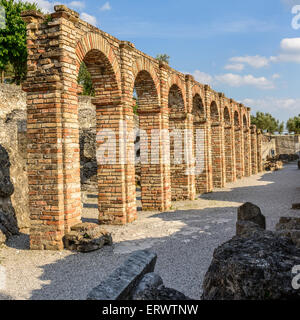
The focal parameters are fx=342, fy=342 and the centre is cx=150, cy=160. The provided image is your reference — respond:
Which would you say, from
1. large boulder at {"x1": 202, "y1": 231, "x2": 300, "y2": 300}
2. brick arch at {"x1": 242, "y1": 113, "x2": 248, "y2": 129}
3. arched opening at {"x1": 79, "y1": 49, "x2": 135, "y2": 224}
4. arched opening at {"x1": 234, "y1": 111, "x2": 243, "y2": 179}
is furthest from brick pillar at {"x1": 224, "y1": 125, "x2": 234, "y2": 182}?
large boulder at {"x1": 202, "y1": 231, "x2": 300, "y2": 300}

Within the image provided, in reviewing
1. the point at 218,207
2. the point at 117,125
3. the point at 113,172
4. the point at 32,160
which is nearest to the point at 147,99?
the point at 117,125

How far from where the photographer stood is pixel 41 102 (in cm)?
628

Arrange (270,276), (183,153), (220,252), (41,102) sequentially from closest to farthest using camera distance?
(270,276) < (220,252) < (41,102) < (183,153)

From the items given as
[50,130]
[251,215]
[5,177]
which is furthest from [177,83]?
[5,177]

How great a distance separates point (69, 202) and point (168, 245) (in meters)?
2.01

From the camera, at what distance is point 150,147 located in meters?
10.5

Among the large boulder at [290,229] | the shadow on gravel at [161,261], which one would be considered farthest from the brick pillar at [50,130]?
the large boulder at [290,229]

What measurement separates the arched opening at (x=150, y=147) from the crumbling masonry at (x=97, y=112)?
30 millimetres

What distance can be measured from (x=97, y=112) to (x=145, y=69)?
2072 millimetres

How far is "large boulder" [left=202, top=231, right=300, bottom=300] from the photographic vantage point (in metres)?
2.55

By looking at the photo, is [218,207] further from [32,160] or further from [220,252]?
[220,252]

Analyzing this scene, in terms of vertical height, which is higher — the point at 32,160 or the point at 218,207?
the point at 32,160

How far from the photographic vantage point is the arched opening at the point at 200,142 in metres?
14.6

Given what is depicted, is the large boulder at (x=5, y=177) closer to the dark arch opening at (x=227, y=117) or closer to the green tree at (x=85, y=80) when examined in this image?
the dark arch opening at (x=227, y=117)
